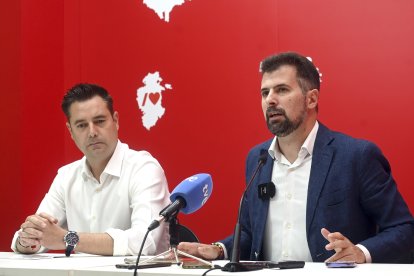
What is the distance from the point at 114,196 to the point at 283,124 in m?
1.00

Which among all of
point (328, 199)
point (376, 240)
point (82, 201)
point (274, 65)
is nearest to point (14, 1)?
point (82, 201)

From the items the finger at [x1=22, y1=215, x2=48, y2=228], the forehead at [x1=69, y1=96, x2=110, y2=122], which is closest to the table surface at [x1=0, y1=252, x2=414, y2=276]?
the finger at [x1=22, y1=215, x2=48, y2=228]

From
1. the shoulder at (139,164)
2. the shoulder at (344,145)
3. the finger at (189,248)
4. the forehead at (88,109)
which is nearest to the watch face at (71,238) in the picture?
the finger at (189,248)

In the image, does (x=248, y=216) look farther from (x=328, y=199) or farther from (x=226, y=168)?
(x=226, y=168)

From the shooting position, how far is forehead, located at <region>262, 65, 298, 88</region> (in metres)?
2.78

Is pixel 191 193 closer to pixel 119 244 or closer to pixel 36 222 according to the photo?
pixel 119 244

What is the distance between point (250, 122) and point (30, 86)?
4.96 ft

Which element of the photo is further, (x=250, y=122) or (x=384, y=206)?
(x=250, y=122)

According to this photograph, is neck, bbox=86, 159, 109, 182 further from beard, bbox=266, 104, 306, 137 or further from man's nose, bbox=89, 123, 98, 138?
beard, bbox=266, 104, 306, 137

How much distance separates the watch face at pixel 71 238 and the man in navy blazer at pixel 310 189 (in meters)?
0.56

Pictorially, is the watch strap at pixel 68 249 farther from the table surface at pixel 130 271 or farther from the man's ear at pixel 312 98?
the man's ear at pixel 312 98

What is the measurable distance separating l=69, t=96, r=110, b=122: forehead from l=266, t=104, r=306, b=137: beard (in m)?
1.00

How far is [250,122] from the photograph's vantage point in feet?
12.1

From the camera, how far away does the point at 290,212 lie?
2.69m
